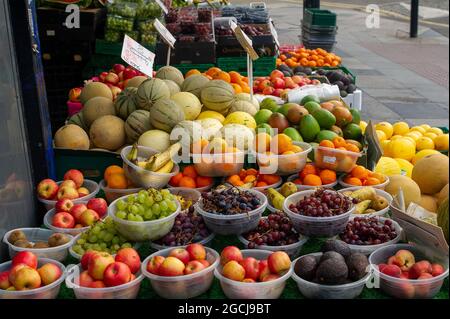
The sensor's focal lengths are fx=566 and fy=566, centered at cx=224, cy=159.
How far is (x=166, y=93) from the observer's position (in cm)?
381

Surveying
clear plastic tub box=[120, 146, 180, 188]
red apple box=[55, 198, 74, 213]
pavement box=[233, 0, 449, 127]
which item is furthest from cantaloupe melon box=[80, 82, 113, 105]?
pavement box=[233, 0, 449, 127]

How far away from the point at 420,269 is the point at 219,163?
4.36 feet

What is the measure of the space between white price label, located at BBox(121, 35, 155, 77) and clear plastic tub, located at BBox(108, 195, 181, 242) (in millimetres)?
1685

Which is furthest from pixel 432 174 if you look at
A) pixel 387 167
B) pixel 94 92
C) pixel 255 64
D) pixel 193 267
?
pixel 255 64

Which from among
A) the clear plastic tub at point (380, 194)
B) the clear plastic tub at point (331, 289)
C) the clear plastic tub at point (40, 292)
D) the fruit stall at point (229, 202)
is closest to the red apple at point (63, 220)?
the fruit stall at point (229, 202)

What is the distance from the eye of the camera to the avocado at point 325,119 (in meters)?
3.71

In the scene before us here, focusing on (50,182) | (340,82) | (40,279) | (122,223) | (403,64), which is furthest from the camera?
(403,64)

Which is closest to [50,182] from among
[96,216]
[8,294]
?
[96,216]

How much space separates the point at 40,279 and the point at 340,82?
4.03m

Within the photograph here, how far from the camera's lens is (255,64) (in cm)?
609

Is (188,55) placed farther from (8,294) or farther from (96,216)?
(8,294)

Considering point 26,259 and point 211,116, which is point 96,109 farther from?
point 26,259

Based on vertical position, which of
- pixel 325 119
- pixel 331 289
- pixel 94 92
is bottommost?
pixel 331 289
